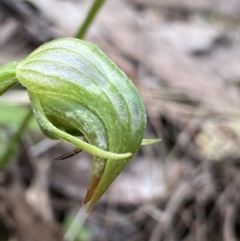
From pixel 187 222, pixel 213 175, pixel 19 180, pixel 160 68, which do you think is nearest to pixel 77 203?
pixel 19 180

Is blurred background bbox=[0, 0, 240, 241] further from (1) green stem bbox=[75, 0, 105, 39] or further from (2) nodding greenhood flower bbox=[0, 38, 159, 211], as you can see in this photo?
(2) nodding greenhood flower bbox=[0, 38, 159, 211]

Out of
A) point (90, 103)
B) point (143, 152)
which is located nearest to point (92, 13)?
point (90, 103)

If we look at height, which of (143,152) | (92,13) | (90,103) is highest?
(90,103)

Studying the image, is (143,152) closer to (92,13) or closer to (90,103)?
(92,13)

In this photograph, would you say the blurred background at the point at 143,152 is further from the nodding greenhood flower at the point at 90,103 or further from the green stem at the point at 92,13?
the nodding greenhood flower at the point at 90,103

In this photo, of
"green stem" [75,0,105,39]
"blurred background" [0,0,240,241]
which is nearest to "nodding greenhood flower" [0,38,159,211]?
"green stem" [75,0,105,39]

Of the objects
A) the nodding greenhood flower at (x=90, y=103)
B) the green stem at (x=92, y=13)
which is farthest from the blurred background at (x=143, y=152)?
the nodding greenhood flower at (x=90, y=103)
